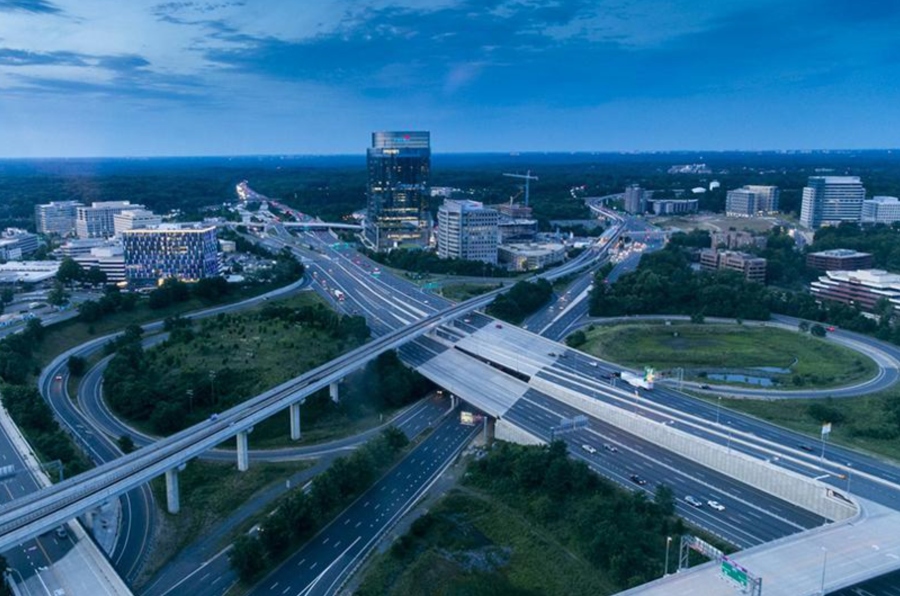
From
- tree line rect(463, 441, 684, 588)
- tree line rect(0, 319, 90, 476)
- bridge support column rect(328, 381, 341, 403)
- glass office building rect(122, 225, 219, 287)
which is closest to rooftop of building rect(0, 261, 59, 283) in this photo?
glass office building rect(122, 225, 219, 287)

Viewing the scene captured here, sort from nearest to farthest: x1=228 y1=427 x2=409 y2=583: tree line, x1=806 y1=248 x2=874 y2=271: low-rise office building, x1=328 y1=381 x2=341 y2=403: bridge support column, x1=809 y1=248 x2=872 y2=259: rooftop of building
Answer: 1. x1=228 y1=427 x2=409 y2=583: tree line
2. x1=328 y1=381 x2=341 y2=403: bridge support column
3. x1=806 y1=248 x2=874 y2=271: low-rise office building
4. x1=809 y1=248 x2=872 y2=259: rooftop of building

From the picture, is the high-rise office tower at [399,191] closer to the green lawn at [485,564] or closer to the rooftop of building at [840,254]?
the rooftop of building at [840,254]

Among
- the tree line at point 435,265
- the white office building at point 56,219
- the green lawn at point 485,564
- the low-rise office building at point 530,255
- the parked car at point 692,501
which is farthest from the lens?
the white office building at point 56,219

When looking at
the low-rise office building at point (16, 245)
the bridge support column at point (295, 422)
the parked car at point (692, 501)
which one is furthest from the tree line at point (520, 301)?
the low-rise office building at point (16, 245)

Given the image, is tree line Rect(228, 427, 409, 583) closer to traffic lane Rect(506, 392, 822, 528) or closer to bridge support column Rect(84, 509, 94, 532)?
bridge support column Rect(84, 509, 94, 532)

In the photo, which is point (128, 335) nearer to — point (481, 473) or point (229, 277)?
point (229, 277)
